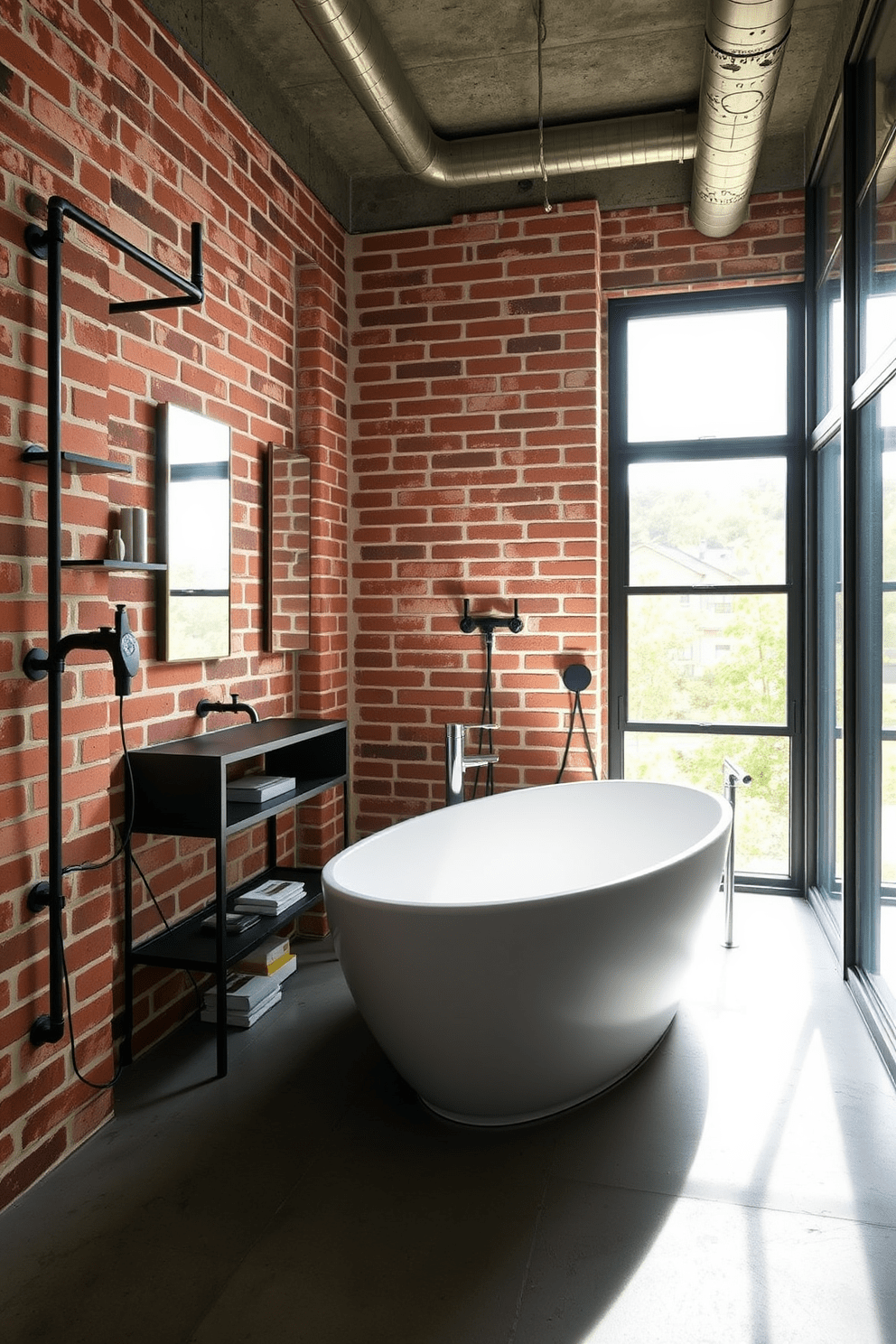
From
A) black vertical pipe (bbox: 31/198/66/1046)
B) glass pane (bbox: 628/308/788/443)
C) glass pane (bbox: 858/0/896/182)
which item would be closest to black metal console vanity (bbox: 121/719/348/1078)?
black vertical pipe (bbox: 31/198/66/1046)

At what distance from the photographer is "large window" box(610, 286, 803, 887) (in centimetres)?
371

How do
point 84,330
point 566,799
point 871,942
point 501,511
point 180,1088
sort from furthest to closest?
point 501,511 < point 566,799 < point 871,942 < point 180,1088 < point 84,330

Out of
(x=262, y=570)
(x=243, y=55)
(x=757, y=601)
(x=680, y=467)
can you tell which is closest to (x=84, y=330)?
(x=262, y=570)

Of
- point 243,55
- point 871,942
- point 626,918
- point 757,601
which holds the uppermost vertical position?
point 243,55

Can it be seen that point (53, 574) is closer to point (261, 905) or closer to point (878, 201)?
point (261, 905)

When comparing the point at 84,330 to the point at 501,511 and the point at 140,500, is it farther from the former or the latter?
the point at 501,511

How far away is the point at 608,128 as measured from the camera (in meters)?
3.22

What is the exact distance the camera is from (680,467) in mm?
3787

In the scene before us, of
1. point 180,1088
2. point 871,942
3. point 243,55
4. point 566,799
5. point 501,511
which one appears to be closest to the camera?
point 180,1088

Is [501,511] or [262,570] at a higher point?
[501,511]

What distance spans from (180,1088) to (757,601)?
2.73 m

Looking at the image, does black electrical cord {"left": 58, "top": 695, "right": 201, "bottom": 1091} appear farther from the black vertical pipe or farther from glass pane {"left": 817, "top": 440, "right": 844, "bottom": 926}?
glass pane {"left": 817, "top": 440, "right": 844, "bottom": 926}

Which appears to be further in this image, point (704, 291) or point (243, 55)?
point (704, 291)

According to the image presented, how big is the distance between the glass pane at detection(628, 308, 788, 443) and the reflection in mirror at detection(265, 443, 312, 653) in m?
1.41
